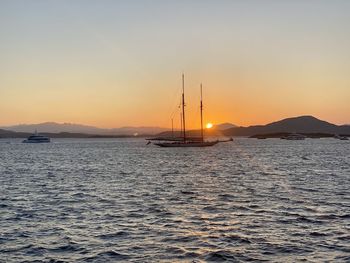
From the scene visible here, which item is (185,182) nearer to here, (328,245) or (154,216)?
(154,216)

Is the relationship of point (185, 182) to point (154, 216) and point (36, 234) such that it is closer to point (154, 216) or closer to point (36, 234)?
point (154, 216)

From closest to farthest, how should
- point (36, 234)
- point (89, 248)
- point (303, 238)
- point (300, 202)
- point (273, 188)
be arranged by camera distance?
1. point (89, 248)
2. point (303, 238)
3. point (36, 234)
4. point (300, 202)
5. point (273, 188)

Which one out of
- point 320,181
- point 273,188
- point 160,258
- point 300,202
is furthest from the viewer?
point 320,181

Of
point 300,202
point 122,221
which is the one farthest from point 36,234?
point 300,202

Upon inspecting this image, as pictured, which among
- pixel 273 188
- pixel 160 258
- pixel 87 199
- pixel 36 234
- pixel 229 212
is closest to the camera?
pixel 160 258

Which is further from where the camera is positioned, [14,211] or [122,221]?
[14,211]

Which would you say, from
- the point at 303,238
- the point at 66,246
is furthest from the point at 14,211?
the point at 303,238

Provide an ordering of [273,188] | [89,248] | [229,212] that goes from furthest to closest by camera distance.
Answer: [273,188] < [229,212] < [89,248]

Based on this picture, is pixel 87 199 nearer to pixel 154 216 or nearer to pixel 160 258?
pixel 154 216

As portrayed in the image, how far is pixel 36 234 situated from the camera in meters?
30.0

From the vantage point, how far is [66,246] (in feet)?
88.2

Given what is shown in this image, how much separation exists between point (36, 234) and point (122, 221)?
5.99 metres

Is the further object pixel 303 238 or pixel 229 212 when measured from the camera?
pixel 229 212

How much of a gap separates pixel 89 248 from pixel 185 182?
126 ft
